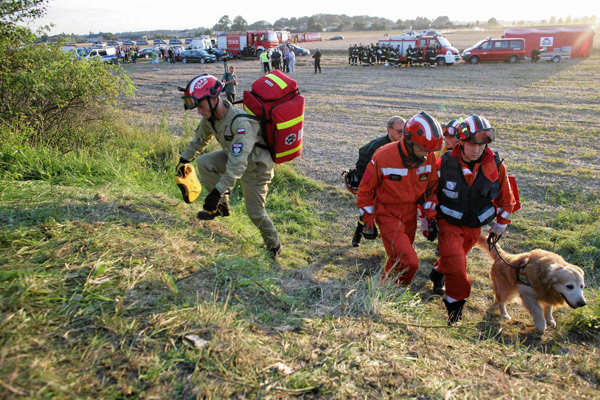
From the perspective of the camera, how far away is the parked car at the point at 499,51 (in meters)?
27.2

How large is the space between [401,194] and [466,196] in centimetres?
62

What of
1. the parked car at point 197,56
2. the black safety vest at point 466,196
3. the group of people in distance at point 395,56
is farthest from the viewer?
the parked car at point 197,56

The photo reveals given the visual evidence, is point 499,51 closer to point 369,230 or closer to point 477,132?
point 477,132

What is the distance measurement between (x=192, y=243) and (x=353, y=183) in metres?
2.38

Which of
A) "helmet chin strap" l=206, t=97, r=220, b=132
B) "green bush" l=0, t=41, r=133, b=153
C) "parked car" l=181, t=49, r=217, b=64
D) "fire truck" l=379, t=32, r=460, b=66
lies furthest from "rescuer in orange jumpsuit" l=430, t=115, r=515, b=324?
"parked car" l=181, t=49, r=217, b=64

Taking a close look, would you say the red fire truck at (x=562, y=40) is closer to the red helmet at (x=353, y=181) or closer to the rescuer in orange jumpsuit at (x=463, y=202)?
the red helmet at (x=353, y=181)

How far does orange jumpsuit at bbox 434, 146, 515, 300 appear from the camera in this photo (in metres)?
3.73

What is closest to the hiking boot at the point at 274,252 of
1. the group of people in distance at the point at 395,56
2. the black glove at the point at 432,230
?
the black glove at the point at 432,230

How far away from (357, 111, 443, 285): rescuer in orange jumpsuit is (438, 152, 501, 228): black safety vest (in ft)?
0.52

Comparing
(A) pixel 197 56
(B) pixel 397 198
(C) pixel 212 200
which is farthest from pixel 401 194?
(A) pixel 197 56

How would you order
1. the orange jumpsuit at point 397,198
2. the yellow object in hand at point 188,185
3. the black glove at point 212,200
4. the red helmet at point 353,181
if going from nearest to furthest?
1. the black glove at point 212,200
2. the orange jumpsuit at point 397,198
3. the yellow object in hand at point 188,185
4. the red helmet at point 353,181

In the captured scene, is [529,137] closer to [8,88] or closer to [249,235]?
[249,235]

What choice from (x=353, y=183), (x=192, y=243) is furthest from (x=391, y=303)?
(x=353, y=183)

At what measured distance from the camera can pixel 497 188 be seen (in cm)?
381
